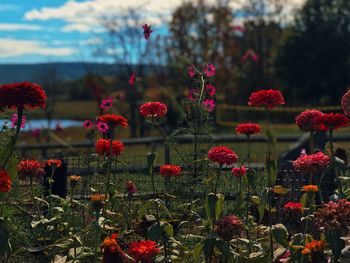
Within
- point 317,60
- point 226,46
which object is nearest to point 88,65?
point 226,46

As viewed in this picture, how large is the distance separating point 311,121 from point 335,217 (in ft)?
1.78

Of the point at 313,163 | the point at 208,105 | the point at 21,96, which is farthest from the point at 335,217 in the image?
the point at 208,105

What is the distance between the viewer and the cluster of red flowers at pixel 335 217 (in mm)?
2402

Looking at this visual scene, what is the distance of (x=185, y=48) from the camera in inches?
1244

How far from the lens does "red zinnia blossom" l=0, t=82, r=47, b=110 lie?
101 inches

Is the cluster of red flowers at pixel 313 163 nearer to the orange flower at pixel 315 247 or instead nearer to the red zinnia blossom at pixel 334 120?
the red zinnia blossom at pixel 334 120

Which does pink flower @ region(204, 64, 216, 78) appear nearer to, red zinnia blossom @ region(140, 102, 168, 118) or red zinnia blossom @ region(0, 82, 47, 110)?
red zinnia blossom @ region(140, 102, 168, 118)

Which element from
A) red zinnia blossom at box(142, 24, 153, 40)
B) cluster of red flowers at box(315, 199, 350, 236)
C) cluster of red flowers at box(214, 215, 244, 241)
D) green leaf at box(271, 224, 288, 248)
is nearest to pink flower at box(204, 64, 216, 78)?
red zinnia blossom at box(142, 24, 153, 40)

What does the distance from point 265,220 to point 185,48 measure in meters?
28.0

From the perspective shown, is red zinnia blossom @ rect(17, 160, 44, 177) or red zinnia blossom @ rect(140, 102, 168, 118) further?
red zinnia blossom @ rect(140, 102, 168, 118)

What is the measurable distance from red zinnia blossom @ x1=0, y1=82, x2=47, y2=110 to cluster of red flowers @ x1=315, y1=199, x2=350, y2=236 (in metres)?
1.25

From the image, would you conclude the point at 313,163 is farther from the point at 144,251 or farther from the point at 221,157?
the point at 144,251

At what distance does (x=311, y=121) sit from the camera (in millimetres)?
2803

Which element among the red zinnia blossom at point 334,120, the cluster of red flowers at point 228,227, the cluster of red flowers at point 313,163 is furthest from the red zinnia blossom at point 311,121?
the cluster of red flowers at point 228,227
